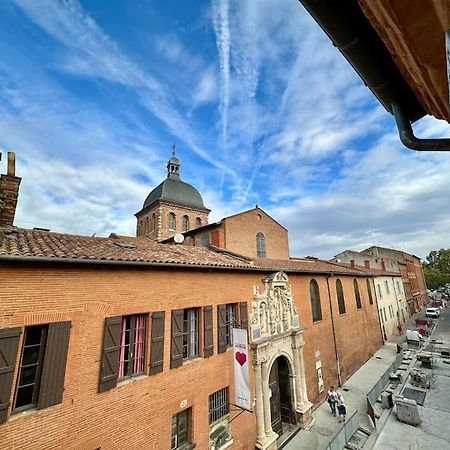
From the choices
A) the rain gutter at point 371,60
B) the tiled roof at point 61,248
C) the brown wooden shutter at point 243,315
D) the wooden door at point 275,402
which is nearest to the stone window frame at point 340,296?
the wooden door at point 275,402

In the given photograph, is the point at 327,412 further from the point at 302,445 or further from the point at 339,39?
the point at 339,39

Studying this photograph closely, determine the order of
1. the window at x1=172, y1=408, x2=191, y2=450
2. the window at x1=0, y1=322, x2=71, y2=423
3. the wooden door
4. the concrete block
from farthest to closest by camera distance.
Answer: the concrete block
the wooden door
the window at x1=172, y1=408, x2=191, y2=450
the window at x1=0, y1=322, x2=71, y2=423

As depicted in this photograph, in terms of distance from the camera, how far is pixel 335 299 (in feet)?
63.3

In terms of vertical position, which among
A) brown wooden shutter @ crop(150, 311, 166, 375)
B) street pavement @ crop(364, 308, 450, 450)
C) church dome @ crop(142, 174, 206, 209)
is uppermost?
church dome @ crop(142, 174, 206, 209)

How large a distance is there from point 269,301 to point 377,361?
16453 millimetres

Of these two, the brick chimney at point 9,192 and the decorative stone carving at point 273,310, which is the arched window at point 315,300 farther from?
the brick chimney at point 9,192

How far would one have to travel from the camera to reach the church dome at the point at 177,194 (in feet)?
112

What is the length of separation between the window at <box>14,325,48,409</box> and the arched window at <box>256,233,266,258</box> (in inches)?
669

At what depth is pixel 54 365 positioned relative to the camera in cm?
641

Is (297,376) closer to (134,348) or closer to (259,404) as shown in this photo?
(259,404)

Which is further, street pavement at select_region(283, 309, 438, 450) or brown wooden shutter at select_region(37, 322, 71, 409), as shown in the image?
street pavement at select_region(283, 309, 438, 450)

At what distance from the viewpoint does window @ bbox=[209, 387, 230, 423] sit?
984 centimetres

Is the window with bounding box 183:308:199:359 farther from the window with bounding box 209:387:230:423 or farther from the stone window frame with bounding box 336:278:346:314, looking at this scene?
the stone window frame with bounding box 336:278:346:314

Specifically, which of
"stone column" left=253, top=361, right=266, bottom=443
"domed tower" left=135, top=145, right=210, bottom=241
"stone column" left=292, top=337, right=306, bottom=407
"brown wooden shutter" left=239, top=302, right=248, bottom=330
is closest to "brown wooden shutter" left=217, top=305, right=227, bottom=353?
"brown wooden shutter" left=239, top=302, right=248, bottom=330
